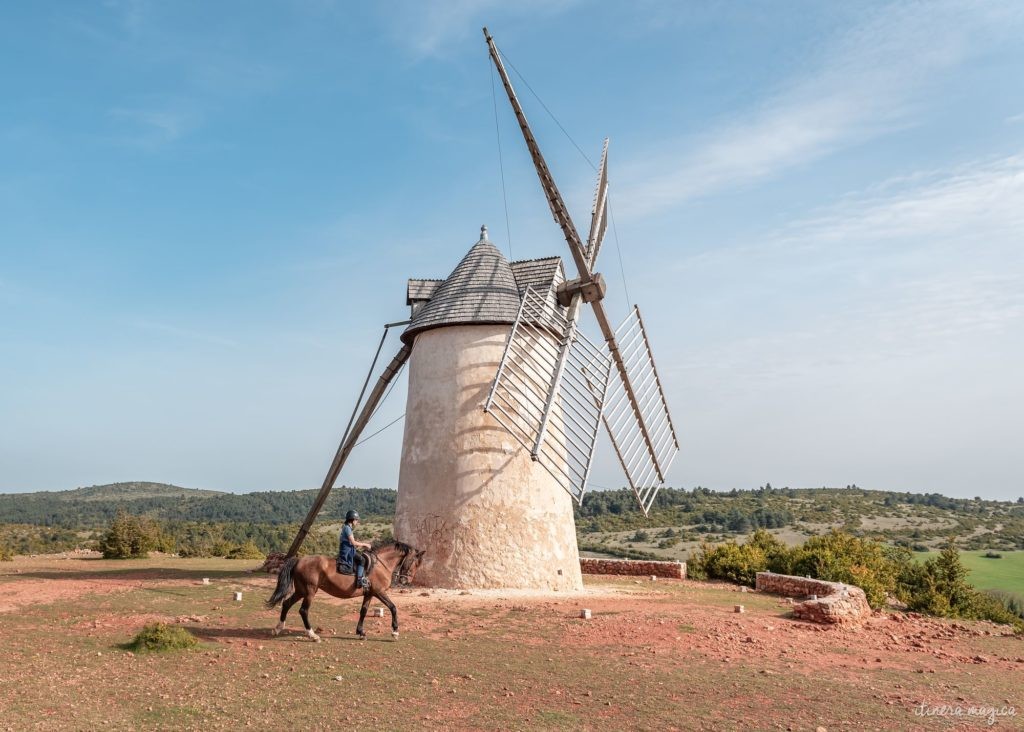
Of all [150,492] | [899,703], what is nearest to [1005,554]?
[899,703]

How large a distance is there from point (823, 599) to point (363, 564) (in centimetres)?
793

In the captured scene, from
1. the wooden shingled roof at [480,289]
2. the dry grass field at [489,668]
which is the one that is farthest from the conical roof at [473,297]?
the dry grass field at [489,668]

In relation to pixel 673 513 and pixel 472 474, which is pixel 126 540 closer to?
pixel 472 474

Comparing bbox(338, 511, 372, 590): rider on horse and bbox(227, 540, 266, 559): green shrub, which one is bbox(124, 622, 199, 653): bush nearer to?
bbox(338, 511, 372, 590): rider on horse

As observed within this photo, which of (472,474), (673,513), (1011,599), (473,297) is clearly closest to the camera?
(472,474)

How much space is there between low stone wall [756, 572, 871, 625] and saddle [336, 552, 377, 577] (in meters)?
7.45

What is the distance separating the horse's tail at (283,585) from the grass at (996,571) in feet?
99.8

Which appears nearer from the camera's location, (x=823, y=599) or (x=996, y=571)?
(x=823, y=599)

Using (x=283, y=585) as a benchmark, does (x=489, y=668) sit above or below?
below

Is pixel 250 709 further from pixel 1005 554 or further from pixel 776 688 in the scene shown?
pixel 1005 554

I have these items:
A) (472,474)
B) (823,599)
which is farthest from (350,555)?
(823,599)

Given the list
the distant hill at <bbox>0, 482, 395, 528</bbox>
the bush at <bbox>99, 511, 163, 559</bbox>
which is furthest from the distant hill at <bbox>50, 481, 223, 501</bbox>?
the bush at <bbox>99, 511, 163, 559</bbox>

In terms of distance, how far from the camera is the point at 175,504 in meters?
101

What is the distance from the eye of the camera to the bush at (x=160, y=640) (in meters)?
8.95
